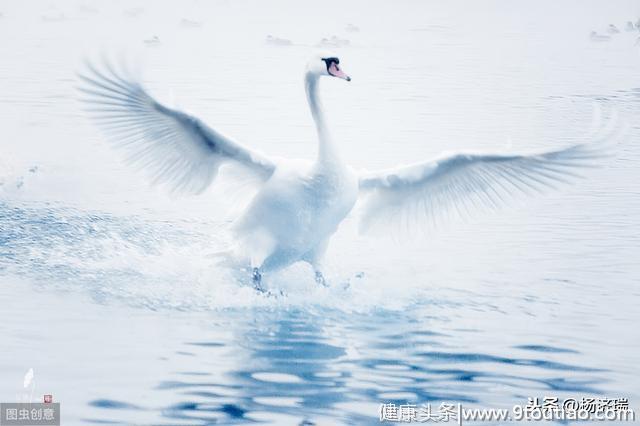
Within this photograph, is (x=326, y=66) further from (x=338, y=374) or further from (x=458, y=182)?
(x=338, y=374)

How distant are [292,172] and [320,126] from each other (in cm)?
19

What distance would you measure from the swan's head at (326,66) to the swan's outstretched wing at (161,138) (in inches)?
14.8

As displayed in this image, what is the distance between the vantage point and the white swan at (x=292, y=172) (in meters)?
4.21

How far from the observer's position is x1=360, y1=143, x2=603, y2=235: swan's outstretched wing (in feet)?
14.0

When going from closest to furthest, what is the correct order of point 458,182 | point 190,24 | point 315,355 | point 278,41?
1. point 315,355
2. point 458,182
3. point 278,41
4. point 190,24

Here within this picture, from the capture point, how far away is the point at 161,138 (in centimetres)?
426

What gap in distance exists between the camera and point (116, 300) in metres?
4.28

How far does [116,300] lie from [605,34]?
7503 millimetres

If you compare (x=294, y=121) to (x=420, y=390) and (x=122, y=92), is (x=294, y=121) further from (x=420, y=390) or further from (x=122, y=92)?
(x=420, y=390)

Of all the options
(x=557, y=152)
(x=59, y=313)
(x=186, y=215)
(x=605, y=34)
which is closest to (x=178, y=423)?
(x=59, y=313)
